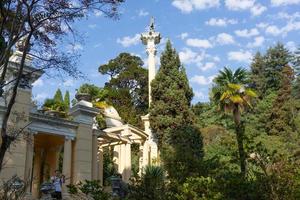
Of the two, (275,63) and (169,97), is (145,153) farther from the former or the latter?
(275,63)

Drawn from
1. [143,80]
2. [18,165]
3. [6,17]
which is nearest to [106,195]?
[6,17]

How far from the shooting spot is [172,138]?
93.8 feet

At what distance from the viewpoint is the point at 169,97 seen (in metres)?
29.9

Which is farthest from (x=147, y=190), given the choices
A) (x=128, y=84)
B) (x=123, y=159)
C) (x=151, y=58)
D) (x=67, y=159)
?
(x=128, y=84)

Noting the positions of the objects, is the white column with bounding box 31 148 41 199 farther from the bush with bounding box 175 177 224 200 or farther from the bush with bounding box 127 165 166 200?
the bush with bounding box 175 177 224 200

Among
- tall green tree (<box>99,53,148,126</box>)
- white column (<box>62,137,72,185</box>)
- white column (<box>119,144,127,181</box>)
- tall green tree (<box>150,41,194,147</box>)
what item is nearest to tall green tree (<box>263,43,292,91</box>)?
tall green tree (<box>99,53,148,126</box>)

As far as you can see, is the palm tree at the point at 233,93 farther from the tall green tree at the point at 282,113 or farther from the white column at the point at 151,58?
the tall green tree at the point at 282,113

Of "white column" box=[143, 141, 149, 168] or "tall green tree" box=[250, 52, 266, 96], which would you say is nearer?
"white column" box=[143, 141, 149, 168]

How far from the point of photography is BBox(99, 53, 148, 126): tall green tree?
45.4 m

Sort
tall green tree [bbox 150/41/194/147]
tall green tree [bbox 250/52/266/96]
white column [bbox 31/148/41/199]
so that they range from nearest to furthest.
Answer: white column [bbox 31/148/41/199] < tall green tree [bbox 150/41/194/147] < tall green tree [bbox 250/52/266/96]

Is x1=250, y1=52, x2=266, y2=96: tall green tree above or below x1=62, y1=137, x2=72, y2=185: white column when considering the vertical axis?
above

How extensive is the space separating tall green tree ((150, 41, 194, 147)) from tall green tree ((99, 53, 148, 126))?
39.6 feet

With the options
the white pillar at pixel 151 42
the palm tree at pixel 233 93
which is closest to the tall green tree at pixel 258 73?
the white pillar at pixel 151 42

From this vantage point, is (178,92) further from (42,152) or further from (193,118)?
(42,152)
